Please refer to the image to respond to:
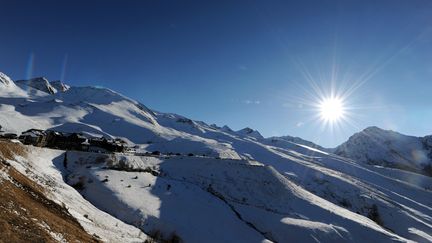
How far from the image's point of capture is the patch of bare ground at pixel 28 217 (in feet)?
51.0

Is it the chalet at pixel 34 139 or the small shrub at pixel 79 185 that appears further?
the chalet at pixel 34 139

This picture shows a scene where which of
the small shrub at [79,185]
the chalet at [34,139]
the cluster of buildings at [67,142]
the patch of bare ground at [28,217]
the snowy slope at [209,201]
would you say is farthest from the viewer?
the cluster of buildings at [67,142]

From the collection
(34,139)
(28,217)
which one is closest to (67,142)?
(34,139)

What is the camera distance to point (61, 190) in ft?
108

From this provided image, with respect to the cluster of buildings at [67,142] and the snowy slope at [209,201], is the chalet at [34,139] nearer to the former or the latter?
the cluster of buildings at [67,142]

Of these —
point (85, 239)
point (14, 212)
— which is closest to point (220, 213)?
point (85, 239)

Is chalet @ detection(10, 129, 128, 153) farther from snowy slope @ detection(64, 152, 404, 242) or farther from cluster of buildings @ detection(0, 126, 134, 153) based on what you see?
snowy slope @ detection(64, 152, 404, 242)

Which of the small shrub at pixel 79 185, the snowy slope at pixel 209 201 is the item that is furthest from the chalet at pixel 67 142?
the small shrub at pixel 79 185

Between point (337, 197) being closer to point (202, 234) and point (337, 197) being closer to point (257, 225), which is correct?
point (257, 225)

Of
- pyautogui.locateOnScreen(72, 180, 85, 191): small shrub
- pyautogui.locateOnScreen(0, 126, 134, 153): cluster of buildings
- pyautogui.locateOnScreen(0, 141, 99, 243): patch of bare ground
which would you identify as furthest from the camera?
pyautogui.locateOnScreen(0, 126, 134, 153): cluster of buildings

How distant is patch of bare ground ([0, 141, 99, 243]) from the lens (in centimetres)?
1555

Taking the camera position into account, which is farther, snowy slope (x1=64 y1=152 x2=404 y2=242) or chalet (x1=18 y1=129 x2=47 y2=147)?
chalet (x1=18 y1=129 x2=47 y2=147)

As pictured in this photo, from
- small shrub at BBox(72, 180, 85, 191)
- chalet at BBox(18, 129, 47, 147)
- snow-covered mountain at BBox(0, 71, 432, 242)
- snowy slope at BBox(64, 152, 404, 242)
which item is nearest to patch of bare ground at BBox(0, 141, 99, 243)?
snow-covered mountain at BBox(0, 71, 432, 242)

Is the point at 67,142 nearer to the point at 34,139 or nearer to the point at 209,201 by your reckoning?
the point at 34,139
